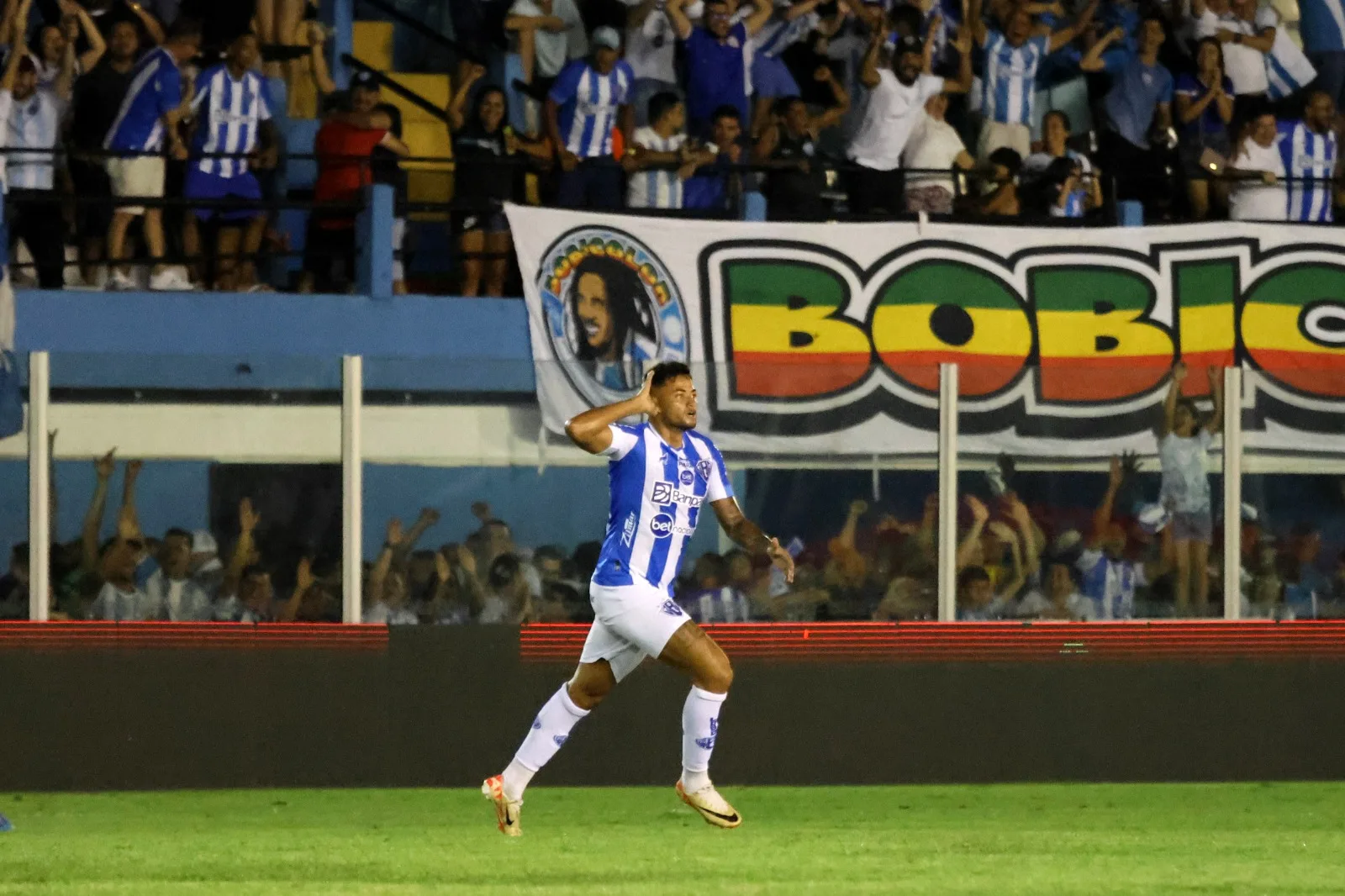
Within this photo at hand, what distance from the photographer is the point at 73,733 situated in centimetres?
1177

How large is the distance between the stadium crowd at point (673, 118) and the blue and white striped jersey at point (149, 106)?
2 cm

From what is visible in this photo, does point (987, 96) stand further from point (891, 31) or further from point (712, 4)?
point (712, 4)

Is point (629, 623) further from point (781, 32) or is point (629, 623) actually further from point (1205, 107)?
point (1205, 107)

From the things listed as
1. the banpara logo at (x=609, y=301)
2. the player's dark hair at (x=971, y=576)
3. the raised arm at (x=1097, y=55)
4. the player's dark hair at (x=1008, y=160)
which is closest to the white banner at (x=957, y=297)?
the banpara logo at (x=609, y=301)

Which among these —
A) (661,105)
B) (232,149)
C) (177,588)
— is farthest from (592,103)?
(177,588)

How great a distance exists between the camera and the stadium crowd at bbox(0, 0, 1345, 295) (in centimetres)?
1512

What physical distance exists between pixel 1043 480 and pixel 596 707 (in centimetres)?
275

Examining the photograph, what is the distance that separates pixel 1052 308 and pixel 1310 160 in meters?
3.91

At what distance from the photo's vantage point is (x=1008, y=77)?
17.6 meters

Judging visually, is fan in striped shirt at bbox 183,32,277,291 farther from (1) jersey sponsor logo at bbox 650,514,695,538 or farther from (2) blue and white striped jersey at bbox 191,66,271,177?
(1) jersey sponsor logo at bbox 650,514,695,538

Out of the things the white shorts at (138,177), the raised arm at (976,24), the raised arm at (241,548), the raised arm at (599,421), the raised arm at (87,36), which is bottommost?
the raised arm at (241,548)

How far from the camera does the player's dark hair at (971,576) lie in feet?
40.7

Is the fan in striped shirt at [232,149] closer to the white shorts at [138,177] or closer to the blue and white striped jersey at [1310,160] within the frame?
the white shorts at [138,177]

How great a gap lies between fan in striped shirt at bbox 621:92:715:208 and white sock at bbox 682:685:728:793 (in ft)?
22.4
